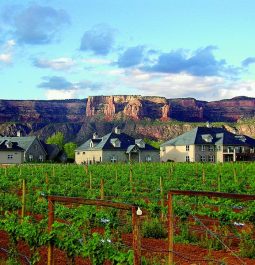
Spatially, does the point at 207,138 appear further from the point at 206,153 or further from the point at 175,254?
the point at 175,254

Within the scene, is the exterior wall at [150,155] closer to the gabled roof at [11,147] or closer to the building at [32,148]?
the building at [32,148]

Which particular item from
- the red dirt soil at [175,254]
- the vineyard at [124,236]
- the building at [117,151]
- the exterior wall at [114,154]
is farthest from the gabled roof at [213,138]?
the red dirt soil at [175,254]

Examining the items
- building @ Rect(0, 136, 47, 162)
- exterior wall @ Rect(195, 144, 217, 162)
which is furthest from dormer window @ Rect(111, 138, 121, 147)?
exterior wall @ Rect(195, 144, 217, 162)

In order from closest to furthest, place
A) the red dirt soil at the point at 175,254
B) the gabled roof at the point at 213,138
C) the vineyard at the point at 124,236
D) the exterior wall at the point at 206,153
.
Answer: the vineyard at the point at 124,236, the red dirt soil at the point at 175,254, the exterior wall at the point at 206,153, the gabled roof at the point at 213,138

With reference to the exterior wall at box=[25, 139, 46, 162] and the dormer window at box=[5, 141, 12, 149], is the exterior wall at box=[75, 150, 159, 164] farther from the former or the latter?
the dormer window at box=[5, 141, 12, 149]

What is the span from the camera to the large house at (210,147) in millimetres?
84375

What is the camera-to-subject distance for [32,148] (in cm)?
8394

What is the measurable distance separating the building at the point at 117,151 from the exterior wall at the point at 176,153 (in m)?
3.70

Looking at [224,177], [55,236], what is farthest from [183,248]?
[224,177]

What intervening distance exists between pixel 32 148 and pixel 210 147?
3091 cm

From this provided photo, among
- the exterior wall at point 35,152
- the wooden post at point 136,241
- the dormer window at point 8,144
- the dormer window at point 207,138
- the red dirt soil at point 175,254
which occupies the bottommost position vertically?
the red dirt soil at point 175,254

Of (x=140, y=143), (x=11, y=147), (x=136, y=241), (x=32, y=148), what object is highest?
(x=140, y=143)

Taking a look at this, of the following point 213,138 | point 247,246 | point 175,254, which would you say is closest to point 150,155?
point 213,138

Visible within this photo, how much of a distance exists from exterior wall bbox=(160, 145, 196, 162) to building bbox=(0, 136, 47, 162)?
21966 millimetres
